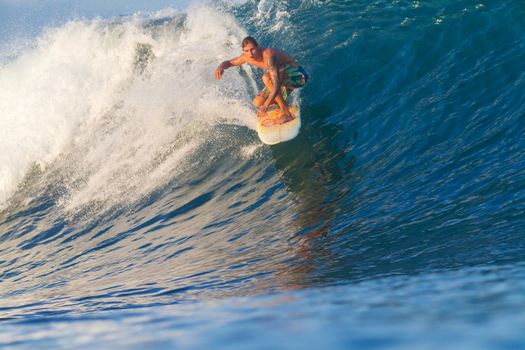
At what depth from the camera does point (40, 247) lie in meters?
8.13

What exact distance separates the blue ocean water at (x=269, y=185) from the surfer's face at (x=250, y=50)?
1.41 meters

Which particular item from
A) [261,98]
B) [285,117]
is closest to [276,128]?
[285,117]

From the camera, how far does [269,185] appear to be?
7.30 metres

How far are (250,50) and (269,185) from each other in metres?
1.87

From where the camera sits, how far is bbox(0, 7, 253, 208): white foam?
396 inches

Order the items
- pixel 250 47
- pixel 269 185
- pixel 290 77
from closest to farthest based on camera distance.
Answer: pixel 269 185 < pixel 250 47 < pixel 290 77

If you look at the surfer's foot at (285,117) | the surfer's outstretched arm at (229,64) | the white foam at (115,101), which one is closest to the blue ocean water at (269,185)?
the white foam at (115,101)

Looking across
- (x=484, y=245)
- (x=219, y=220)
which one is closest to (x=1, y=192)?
(x=219, y=220)

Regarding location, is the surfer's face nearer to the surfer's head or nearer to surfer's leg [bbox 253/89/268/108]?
the surfer's head

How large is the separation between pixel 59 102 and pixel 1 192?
98.1 inches

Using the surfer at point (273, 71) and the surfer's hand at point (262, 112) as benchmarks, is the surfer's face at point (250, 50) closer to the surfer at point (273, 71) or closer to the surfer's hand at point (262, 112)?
the surfer at point (273, 71)

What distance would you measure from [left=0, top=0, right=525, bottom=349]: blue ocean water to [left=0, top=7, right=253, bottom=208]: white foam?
2.2 inches

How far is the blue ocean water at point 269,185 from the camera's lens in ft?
4.05

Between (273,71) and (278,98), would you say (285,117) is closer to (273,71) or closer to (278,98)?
(278,98)
